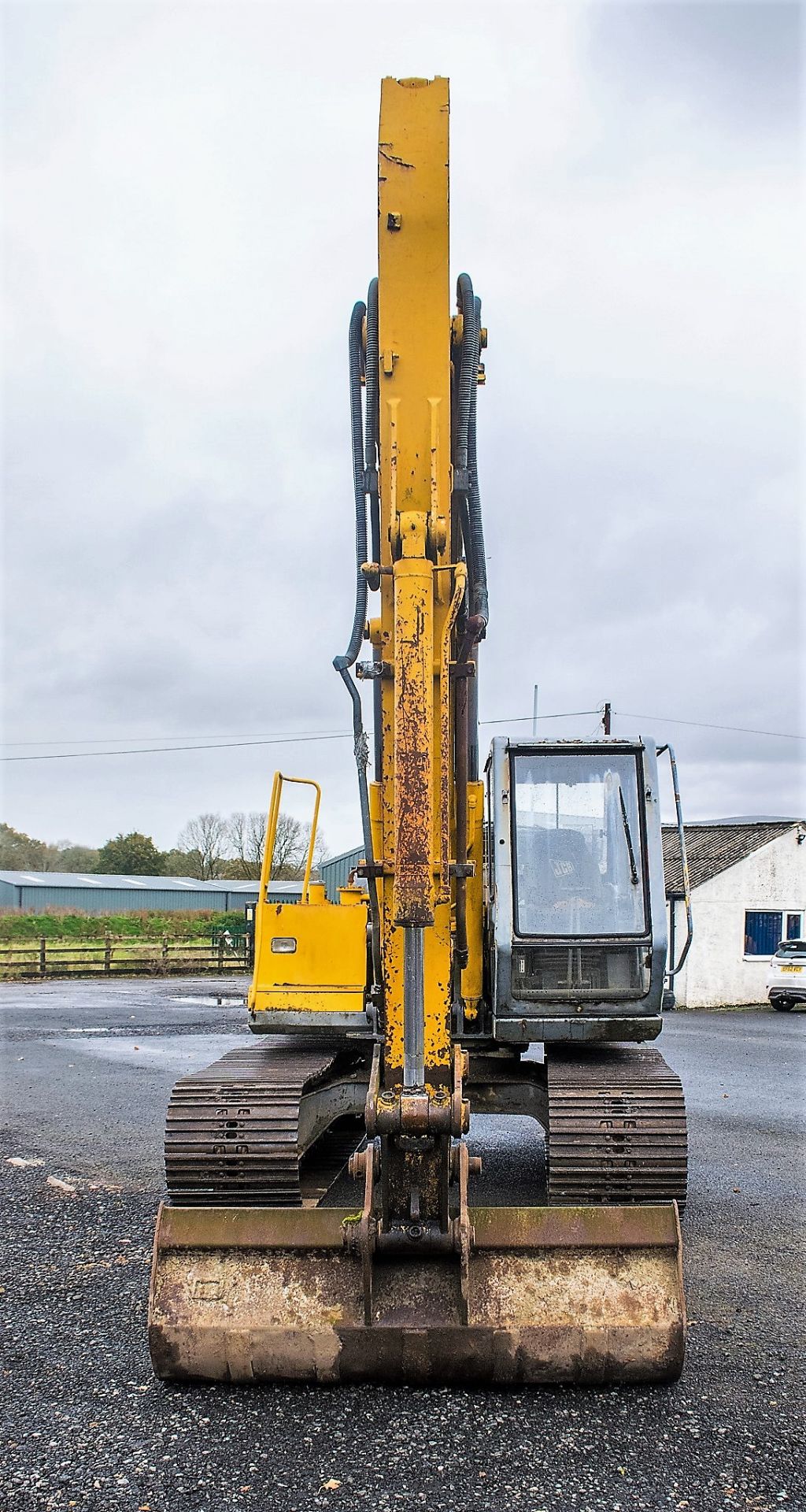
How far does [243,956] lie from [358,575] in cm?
2763

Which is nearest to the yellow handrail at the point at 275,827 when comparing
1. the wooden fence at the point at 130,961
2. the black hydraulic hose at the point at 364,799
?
the black hydraulic hose at the point at 364,799

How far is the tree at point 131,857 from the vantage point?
207 feet

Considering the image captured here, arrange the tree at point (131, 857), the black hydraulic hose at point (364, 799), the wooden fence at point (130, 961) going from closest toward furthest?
the black hydraulic hose at point (364, 799)
the wooden fence at point (130, 961)
the tree at point (131, 857)

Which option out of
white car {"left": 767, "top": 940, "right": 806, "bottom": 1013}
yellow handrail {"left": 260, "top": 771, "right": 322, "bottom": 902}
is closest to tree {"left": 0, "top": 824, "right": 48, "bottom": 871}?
white car {"left": 767, "top": 940, "right": 806, "bottom": 1013}

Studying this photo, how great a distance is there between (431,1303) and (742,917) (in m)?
20.6

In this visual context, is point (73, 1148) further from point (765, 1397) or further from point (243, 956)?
point (243, 956)

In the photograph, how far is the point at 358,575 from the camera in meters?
5.12

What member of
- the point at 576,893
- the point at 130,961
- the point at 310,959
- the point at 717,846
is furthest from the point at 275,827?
the point at 130,961

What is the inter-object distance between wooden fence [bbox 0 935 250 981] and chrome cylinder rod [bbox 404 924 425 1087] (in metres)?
23.0

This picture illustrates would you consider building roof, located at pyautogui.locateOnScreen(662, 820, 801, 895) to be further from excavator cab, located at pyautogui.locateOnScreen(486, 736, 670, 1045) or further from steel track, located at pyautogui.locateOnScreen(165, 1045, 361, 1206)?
steel track, located at pyautogui.locateOnScreen(165, 1045, 361, 1206)

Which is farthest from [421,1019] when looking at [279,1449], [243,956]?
[243,956]

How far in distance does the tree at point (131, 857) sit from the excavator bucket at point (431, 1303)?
59.7m

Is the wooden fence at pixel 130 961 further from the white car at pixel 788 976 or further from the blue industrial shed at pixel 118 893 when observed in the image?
the blue industrial shed at pixel 118 893

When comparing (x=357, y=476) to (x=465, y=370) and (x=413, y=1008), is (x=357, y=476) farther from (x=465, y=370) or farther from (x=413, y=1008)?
(x=413, y=1008)
